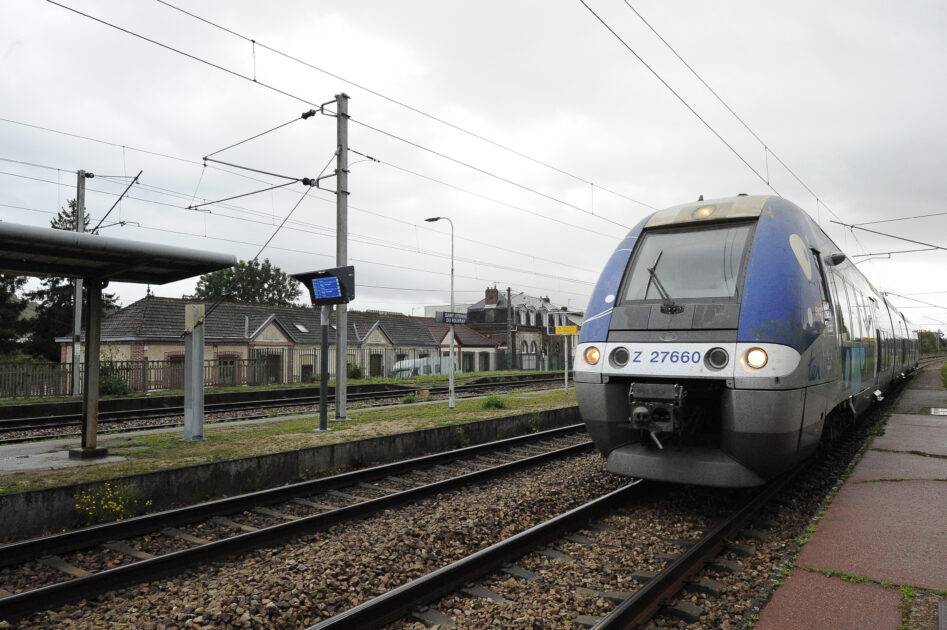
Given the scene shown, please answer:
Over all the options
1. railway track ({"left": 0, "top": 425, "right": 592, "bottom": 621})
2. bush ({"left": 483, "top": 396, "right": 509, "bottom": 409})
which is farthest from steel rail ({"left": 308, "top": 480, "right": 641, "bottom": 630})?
bush ({"left": 483, "top": 396, "right": 509, "bottom": 409})

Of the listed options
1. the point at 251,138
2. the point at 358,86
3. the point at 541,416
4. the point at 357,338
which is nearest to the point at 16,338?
the point at 357,338

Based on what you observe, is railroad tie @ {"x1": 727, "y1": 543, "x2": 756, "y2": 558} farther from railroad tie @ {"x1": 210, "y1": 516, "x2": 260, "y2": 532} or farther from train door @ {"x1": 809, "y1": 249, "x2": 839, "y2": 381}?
railroad tie @ {"x1": 210, "y1": 516, "x2": 260, "y2": 532}

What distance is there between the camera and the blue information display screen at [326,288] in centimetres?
1296

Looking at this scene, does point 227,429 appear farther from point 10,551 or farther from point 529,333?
point 529,333

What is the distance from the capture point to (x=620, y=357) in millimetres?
6270

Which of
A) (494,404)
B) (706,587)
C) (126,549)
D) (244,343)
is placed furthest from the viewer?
(244,343)

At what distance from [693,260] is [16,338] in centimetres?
5084

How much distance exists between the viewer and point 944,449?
32.7 ft

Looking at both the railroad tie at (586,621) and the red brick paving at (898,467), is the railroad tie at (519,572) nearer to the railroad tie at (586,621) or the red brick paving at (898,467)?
the railroad tie at (586,621)

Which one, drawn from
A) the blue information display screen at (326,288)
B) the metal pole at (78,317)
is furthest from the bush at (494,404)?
the metal pole at (78,317)

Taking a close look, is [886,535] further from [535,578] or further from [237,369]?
→ [237,369]

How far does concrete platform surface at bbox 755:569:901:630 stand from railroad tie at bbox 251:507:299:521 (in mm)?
4865

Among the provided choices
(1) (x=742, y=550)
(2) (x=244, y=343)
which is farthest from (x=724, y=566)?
(2) (x=244, y=343)

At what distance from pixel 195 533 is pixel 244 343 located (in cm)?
3368
